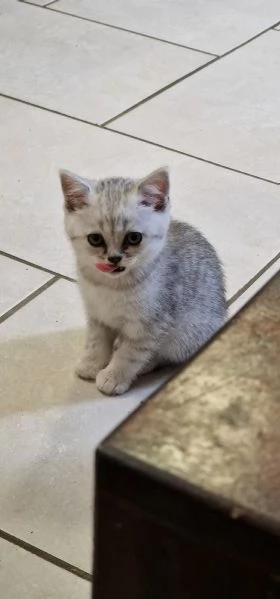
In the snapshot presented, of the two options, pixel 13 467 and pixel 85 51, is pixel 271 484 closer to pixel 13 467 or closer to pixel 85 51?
pixel 13 467

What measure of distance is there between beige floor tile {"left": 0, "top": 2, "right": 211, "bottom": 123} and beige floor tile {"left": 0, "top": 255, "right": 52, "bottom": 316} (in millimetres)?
610

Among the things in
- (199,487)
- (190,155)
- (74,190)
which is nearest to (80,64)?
(190,155)

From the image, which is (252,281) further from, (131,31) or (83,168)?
(131,31)

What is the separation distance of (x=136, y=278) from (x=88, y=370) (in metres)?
0.19

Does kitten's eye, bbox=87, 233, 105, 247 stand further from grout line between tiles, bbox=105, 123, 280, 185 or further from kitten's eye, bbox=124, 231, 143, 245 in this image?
grout line between tiles, bbox=105, 123, 280, 185

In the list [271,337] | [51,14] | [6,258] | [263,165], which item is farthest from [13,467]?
[51,14]

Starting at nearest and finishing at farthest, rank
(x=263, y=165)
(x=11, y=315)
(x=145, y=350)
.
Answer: (x=145, y=350)
(x=11, y=315)
(x=263, y=165)

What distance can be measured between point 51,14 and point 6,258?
4.01ft

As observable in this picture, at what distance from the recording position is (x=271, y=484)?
545mm

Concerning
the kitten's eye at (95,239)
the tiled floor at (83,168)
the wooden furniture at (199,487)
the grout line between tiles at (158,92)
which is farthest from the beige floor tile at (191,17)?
the wooden furniture at (199,487)

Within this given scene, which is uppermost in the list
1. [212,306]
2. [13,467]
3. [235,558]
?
[235,558]

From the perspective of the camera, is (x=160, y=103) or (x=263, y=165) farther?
(x=160, y=103)

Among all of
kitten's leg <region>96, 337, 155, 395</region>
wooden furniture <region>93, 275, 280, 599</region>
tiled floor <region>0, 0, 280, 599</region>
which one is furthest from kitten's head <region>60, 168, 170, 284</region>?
wooden furniture <region>93, 275, 280, 599</region>

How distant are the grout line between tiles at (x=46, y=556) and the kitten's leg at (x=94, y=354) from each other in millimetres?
328
